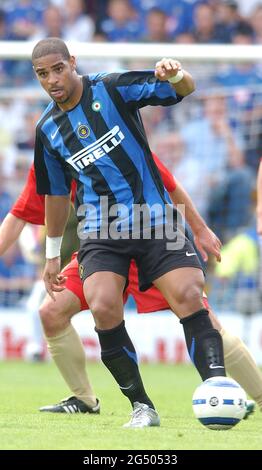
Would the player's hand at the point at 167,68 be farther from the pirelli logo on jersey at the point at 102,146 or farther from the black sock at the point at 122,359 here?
the black sock at the point at 122,359

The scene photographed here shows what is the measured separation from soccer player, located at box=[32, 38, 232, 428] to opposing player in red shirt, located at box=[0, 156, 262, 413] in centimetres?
79

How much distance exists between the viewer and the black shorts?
5898mm

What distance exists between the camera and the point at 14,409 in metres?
→ 7.30

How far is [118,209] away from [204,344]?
885 mm

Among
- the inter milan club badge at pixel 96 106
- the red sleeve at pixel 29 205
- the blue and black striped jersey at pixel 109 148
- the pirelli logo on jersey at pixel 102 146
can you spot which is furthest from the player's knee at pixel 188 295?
the red sleeve at pixel 29 205

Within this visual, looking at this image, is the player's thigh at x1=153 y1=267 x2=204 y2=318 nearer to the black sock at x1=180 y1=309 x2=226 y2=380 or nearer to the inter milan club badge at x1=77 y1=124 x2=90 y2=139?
the black sock at x1=180 y1=309 x2=226 y2=380

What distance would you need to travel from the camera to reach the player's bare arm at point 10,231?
725 cm

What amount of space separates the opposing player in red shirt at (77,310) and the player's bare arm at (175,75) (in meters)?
1.23

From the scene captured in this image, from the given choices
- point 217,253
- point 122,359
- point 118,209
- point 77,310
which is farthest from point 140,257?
point 77,310

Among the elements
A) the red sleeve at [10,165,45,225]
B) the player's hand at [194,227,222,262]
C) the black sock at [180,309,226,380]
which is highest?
the red sleeve at [10,165,45,225]

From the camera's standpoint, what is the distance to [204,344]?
5828 millimetres

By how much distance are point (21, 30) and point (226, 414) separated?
1146cm

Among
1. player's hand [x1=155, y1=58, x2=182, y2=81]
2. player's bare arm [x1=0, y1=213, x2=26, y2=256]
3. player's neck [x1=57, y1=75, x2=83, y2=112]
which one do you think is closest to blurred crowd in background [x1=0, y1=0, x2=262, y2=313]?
player's bare arm [x1=0, y1=213, x2=26, y2=256]

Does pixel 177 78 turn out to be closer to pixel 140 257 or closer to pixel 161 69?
pixel 161 69
